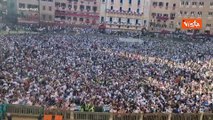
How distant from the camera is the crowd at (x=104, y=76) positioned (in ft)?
96.5

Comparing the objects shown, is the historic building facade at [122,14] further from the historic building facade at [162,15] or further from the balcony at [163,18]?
the balcony at [163,18]

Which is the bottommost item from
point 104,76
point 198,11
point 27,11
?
point 104,76

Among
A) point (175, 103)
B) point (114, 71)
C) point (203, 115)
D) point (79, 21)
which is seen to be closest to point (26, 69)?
point (114, 71)

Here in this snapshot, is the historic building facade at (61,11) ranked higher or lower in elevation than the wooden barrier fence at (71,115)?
higher

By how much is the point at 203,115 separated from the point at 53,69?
15.4 metres

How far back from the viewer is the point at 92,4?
87.6 m

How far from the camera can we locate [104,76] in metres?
37.5
